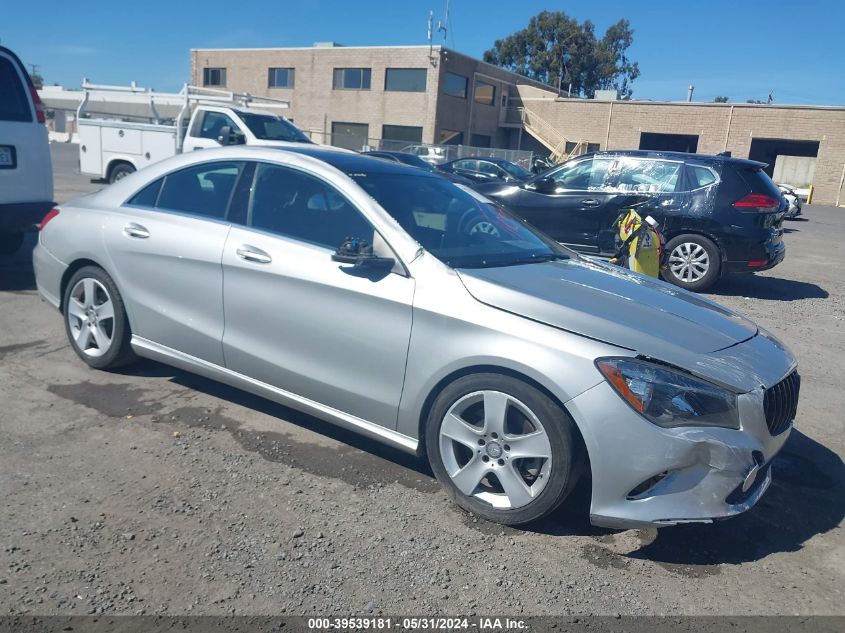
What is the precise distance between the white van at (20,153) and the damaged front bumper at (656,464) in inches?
255

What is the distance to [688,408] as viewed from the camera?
307 cm

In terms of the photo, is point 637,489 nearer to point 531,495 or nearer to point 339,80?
point 531,495

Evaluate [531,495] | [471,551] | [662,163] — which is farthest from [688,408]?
[662,163]

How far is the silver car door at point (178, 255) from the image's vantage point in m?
4.34

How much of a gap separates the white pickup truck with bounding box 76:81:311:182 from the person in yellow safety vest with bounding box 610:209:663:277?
7.82 m

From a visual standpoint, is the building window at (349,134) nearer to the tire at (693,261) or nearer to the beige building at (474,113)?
Answer: the beige building at (474,113)

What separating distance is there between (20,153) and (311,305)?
512 cm

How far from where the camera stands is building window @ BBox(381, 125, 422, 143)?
4084cm

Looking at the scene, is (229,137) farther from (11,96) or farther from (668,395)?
(668,395)

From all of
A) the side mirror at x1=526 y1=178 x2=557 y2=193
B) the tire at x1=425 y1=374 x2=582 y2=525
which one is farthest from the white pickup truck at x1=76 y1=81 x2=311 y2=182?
the tire at x1=425 y1=374 x2=582 y2=525

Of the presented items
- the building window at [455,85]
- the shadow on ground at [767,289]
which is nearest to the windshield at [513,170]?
the shadow on ground at [767,289]

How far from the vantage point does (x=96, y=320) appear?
4.93 meters

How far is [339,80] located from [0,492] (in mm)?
41899

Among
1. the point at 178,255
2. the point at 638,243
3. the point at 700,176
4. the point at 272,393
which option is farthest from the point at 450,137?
the point at 272,393
